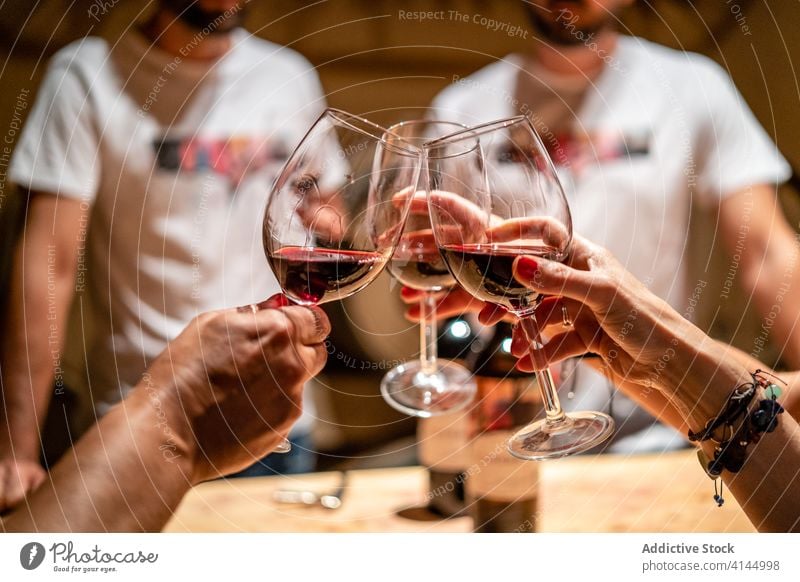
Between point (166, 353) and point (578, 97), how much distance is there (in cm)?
56

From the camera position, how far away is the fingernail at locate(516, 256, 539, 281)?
1.47 feet

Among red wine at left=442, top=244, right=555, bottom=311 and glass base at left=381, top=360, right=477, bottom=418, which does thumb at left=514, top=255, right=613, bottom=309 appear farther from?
glass base at left=381, top=360, right=477, bottom=418

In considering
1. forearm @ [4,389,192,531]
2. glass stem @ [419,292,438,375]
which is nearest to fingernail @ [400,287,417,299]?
glass stem @ [419,292,438,375]

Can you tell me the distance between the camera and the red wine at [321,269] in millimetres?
474

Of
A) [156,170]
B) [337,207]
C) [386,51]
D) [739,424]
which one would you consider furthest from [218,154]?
[739,424]

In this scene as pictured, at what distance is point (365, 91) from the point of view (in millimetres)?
770

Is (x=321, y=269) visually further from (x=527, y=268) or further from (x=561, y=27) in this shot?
(x=561, y=27)

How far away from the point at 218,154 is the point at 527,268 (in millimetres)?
424

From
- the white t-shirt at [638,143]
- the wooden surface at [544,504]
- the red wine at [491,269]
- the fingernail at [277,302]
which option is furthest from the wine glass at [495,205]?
the white t-shirt at [638,143]

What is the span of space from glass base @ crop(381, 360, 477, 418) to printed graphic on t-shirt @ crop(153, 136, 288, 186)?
281mm
